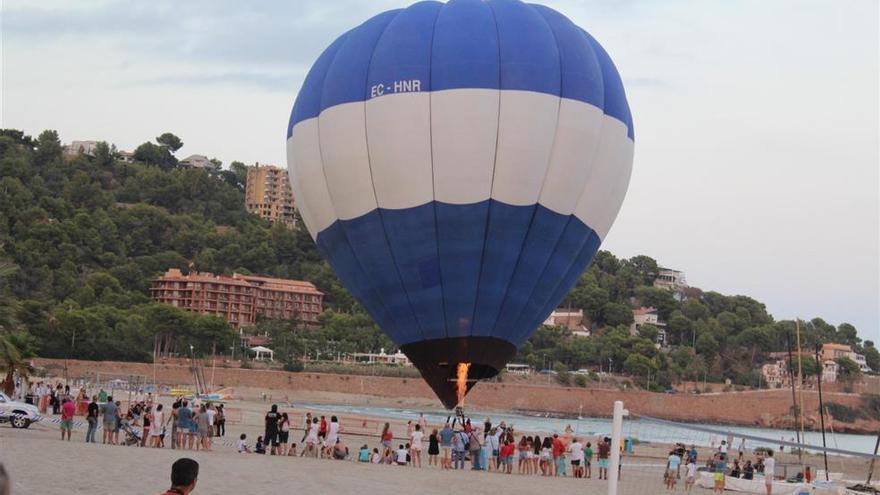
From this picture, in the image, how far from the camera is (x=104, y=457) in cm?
1686

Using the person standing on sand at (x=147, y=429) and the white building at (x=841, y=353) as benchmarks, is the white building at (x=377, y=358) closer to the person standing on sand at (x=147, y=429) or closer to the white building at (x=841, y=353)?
the white building at (x=841, y=353)

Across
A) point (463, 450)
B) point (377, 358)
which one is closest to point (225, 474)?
point (463, 450)

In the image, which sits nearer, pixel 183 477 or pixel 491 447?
pixel 183 477

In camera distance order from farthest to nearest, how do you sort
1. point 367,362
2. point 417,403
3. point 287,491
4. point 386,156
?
point 367,362 → point 417,403 → point 386,156 → point 287,491

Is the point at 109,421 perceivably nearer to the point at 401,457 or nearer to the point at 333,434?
the point at 333,434

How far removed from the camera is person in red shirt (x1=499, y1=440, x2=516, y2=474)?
2095 cm

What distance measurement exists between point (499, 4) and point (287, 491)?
8482 mm

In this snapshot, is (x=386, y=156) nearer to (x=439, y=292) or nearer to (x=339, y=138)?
(x=339, y=138)

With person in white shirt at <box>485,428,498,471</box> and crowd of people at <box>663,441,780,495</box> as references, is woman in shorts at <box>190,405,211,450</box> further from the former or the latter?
crowd of people at <box>663,441,780,495</box>

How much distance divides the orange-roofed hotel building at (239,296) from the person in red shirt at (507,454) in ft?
325

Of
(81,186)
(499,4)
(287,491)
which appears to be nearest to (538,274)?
(499,4)

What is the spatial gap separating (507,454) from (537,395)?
81.9 metres

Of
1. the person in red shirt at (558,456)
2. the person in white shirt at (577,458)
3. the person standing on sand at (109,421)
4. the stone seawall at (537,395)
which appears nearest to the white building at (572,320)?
the stone seawall at (537,395)

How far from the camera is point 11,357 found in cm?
2398
